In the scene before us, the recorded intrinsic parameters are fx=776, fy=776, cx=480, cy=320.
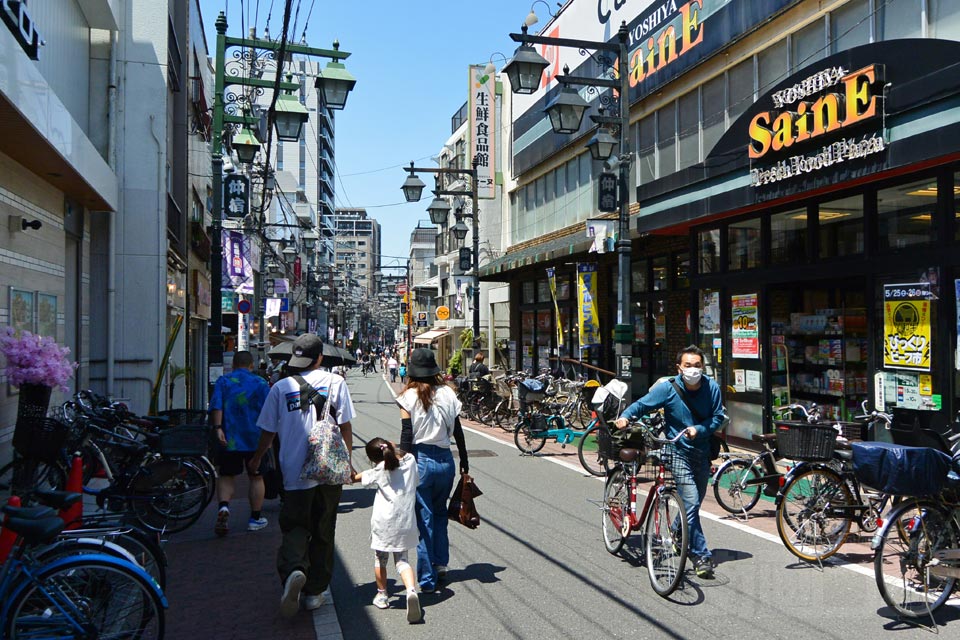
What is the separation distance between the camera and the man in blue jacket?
631cm

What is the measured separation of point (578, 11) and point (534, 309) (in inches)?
393

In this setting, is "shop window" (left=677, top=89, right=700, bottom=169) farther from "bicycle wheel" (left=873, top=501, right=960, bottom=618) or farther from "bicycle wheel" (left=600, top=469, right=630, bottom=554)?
"bicycle wheel" (left=873, top=501, right=960, bottom=618)

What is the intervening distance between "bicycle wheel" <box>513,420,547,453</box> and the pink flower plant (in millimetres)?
7958

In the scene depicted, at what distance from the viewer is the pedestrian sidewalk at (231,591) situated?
17.3ft

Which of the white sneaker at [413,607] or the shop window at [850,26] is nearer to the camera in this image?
the white sneaker at [413,607]

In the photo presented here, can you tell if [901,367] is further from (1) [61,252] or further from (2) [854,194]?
(1) [61,252]

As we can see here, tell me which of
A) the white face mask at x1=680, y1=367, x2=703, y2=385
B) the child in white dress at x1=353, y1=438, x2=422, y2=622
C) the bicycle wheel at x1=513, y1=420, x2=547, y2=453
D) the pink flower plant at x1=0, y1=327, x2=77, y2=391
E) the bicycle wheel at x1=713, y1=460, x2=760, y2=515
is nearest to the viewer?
the child in white dress at x1=353, y1=438, x2=422, y2=622

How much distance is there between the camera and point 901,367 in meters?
10.2

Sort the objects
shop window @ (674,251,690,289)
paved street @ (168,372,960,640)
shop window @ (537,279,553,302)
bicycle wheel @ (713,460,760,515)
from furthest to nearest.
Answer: shop window @ (537,279,553,302) < shop window @ (674,251,690,289) < bicycle wheel @ (713,460,760,515) < paved street @ (168,372,960,640)

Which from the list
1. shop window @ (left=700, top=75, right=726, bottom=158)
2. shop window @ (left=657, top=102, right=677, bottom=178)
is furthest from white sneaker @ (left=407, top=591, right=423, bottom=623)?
shop window @ (left=657, top=102, right=677, bottom=178)

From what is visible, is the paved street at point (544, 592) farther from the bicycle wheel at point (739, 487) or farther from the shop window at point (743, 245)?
the shop window at point (743, 245)

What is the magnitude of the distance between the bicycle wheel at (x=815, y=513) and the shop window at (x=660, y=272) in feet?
39.8

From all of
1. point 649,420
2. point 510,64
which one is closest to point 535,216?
point 510,64

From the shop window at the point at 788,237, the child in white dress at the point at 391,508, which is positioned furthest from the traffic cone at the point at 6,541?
the shop window at the point at 788,237
